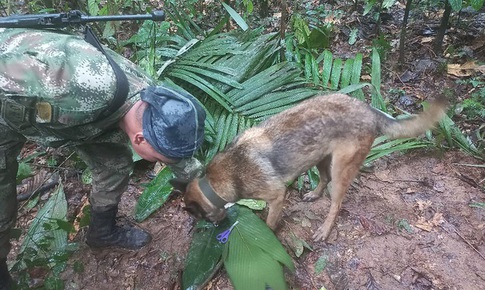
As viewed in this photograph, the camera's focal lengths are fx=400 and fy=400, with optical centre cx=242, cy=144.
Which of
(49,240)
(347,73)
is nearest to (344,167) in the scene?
(347,73)

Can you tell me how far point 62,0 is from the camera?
230 inches

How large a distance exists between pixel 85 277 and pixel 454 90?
4.83 metres

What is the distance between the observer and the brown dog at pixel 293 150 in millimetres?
3258

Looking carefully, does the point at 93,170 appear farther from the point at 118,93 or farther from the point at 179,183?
the point at 118,93

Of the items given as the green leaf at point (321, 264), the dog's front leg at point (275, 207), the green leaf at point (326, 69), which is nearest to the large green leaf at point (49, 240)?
the dog's front leg at point (275, 207)

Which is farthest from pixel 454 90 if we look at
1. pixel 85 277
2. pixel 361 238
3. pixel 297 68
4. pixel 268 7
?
pixel 85 277

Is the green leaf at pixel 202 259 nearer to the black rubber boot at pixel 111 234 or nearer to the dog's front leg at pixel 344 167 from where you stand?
the black rubber boot at pixel 111 234

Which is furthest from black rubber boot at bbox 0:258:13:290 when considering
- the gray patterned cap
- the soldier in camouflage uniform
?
the gray patterned cap

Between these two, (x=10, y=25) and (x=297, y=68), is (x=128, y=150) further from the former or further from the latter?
(x=297, y=68)

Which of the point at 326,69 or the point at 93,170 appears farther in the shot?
the point at 326,69

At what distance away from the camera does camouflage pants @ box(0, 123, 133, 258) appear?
280 cm

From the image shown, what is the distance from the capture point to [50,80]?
2.24 m

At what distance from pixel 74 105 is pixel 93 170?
1.18m

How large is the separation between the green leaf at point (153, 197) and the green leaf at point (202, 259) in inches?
25.5
